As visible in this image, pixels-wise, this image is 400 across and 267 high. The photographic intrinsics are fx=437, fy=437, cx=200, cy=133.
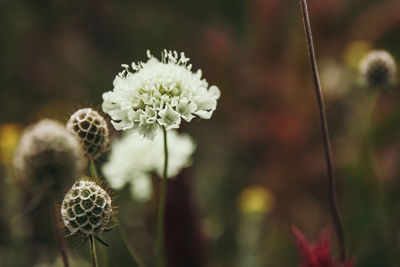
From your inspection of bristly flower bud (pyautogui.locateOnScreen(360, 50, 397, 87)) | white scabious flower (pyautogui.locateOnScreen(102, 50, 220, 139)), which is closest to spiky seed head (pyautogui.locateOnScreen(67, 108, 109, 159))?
white scabious flower (pyautogui.locateOnScreen(102, 50, 220, 139))

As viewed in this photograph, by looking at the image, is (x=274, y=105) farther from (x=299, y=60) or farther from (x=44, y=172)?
(x=44, y=172)

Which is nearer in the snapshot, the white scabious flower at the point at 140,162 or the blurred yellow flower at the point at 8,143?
the white scabious flower at the point at 140,162

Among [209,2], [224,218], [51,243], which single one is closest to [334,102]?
[224,218]

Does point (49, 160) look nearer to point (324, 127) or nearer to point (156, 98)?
point (156, 98)

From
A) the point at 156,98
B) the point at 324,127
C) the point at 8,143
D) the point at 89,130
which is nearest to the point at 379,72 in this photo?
the point at 324,127

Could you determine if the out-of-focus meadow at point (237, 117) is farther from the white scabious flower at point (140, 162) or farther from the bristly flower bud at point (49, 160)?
the bristly flower bud at point (49, 160)

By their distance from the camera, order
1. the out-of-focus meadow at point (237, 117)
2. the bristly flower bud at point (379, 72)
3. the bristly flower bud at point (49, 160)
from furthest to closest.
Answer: the out-of-focus meadow at point (237, 117)
the bristly flower bud at point (379, 72)
the bristly flower bud at point (49, 160)

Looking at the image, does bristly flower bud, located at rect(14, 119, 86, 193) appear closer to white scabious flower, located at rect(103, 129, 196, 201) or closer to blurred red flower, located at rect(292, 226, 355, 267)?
blurred red flower, located at rect(292, 226, 355, 267)

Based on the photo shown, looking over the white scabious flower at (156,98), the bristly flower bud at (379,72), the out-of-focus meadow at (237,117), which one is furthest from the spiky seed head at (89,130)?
the bristly flower bud at (379,72)
